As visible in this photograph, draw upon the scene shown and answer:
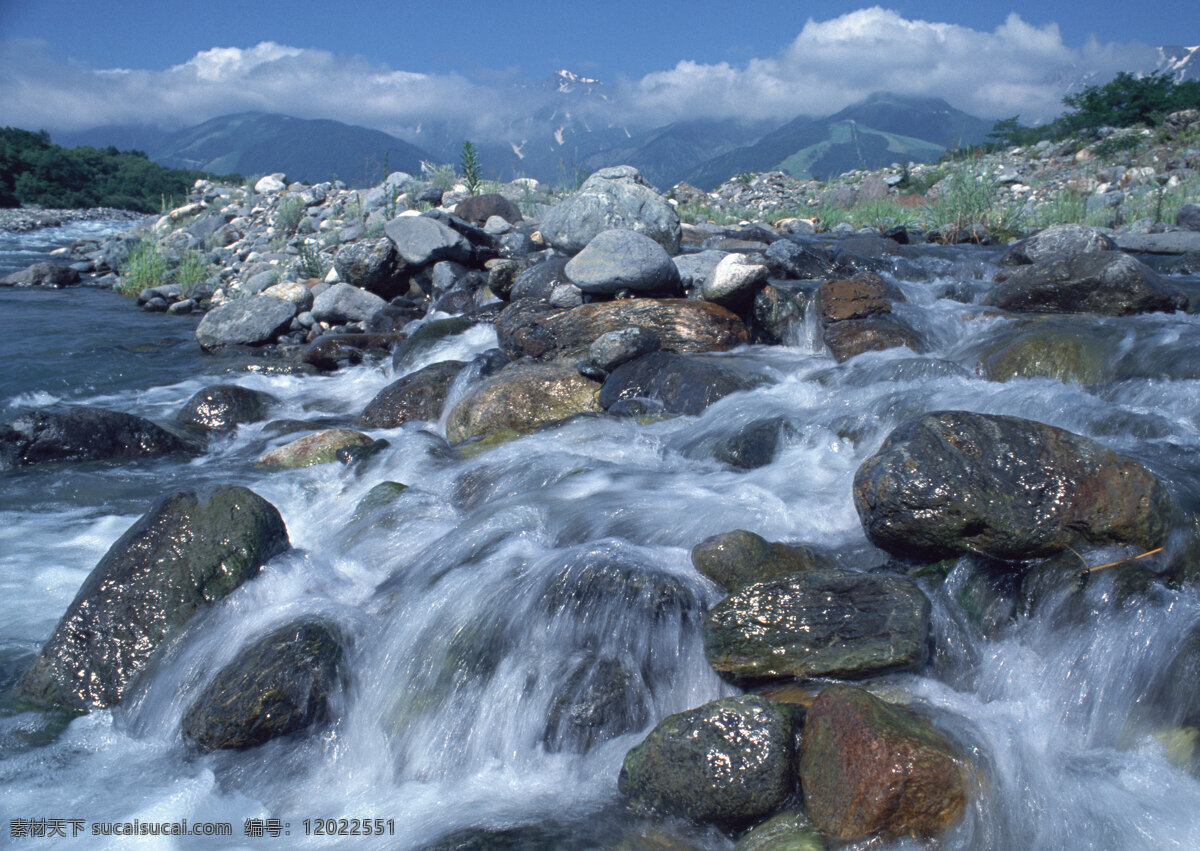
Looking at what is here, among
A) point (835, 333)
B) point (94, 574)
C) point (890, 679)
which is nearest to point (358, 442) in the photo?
point (94, 574)

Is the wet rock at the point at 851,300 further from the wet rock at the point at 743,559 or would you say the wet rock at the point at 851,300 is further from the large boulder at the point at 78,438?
the large boulder at the point at 78,438

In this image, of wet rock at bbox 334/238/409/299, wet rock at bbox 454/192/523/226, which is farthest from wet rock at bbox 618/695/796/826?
wet rock at bbox 454/192/523/226

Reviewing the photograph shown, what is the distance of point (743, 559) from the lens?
378cm

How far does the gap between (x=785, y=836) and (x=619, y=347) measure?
519 centimetres

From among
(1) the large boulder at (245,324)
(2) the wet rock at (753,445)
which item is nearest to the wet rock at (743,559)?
(2) the wet rock at (753,445)

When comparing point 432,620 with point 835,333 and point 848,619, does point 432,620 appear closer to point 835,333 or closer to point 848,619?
point 848,619

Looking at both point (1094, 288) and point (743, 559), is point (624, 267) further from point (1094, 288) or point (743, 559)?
point (743, 559)

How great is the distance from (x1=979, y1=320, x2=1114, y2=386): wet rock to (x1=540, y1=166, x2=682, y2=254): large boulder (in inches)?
186

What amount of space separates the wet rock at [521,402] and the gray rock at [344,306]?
517 centimetres

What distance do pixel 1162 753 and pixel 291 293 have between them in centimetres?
1237

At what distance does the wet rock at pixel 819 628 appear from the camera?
3164mm

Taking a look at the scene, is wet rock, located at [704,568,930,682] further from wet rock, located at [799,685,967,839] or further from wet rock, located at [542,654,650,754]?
wet rock, located at [799,685,967,839]

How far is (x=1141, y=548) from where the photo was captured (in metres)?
3.47

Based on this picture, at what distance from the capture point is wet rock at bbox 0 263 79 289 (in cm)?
1812
